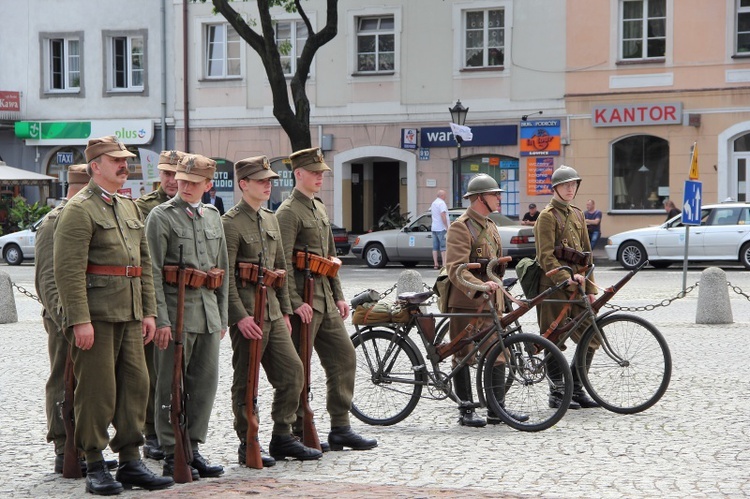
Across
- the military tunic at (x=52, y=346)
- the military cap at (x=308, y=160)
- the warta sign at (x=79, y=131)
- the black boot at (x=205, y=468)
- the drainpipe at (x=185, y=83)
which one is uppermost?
the drainpipe at (x=185, y=83)

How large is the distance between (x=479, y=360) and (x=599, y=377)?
3.63ft

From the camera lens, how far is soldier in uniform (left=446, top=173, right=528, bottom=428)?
29.8 feet

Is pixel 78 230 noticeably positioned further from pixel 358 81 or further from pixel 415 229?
pixel 358 81

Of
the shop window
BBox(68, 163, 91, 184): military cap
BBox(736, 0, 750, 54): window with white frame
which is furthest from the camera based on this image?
the shop window

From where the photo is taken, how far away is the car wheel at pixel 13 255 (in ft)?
112

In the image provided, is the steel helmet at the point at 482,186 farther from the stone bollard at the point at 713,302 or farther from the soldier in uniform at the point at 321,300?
the stone bollard at the point at 713,302

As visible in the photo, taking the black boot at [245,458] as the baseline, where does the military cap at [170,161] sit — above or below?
above

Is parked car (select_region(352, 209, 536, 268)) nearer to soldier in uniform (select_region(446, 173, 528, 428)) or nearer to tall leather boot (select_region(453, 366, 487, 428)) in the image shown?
soldier in uniform (select_region(446, 173, 528, 428))

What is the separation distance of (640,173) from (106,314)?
2736 cm

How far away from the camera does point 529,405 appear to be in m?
8.99

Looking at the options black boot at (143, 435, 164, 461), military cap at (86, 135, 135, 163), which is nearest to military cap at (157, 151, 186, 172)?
military cap at (86, 135, 135, 163)

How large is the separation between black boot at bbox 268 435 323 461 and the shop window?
85.0 ft

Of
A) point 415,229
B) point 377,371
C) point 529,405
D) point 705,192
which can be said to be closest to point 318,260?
point 377,371

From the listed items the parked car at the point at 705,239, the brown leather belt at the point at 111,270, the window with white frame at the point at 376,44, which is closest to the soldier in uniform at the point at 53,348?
the brown leather belt at the point at 111,270
